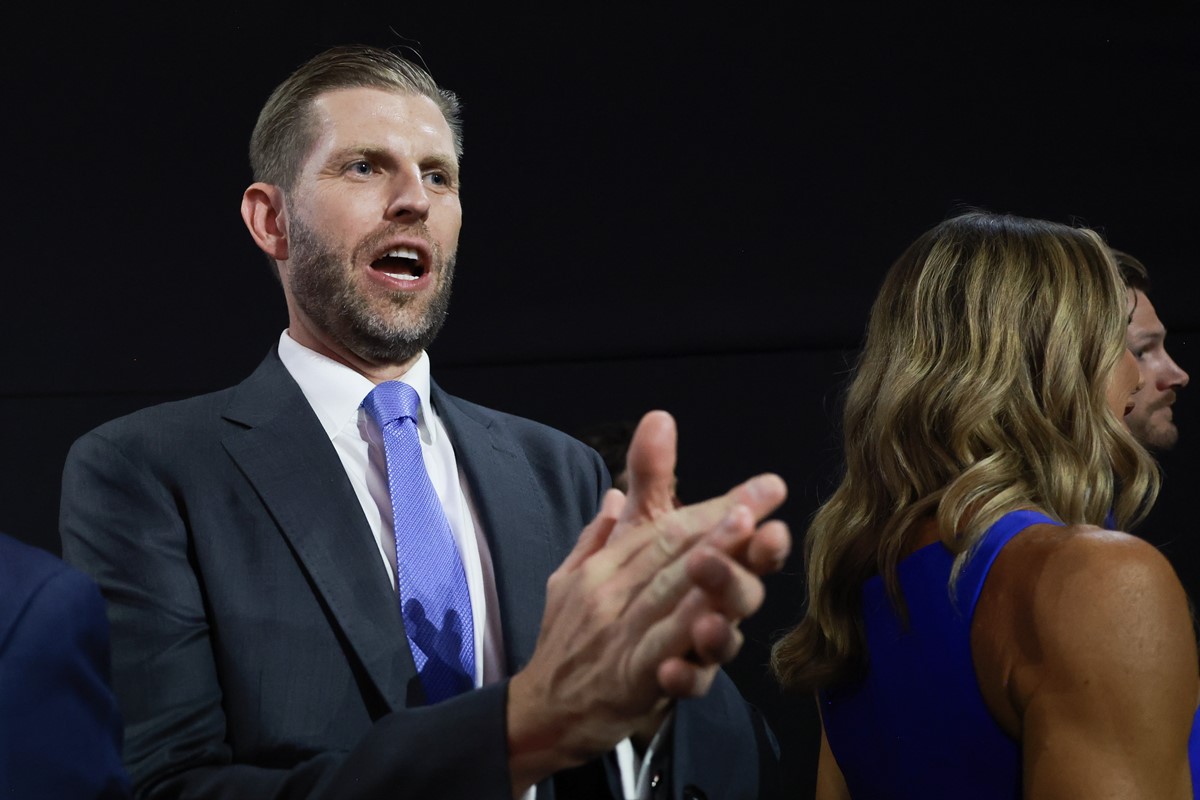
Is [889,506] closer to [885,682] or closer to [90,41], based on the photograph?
[885,682]

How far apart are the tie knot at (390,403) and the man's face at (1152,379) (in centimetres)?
166

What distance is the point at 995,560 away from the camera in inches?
57.4

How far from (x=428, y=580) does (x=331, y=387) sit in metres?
0.27

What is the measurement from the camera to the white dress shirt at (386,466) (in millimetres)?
1371

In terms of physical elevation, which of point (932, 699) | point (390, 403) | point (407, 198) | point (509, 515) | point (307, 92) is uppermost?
point (307, 92)

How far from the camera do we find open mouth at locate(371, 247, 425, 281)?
1.54 meters

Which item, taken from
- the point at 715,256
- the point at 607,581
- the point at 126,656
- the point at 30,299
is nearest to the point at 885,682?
the point at 607,581

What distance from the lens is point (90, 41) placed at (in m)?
2.57

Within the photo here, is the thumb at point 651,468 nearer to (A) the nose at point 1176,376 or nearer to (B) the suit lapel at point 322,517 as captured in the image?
(B) the suit lapel at point 322,517

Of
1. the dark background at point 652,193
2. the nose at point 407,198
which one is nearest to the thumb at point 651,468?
the nose at point 407,198

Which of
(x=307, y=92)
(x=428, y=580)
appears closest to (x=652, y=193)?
(x=307, y=92)

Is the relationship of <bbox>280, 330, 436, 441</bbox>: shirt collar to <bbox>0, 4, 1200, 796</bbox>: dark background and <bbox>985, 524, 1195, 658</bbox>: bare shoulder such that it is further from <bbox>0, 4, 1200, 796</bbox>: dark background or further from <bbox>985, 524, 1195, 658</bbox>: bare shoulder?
<bbox>0, 4, 1200, 796</bbox>: dark background

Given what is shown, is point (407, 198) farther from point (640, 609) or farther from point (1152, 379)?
point (1152, 379)

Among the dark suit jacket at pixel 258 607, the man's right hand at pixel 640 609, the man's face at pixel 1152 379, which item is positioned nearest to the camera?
the man's right hand at pixel 640 609
